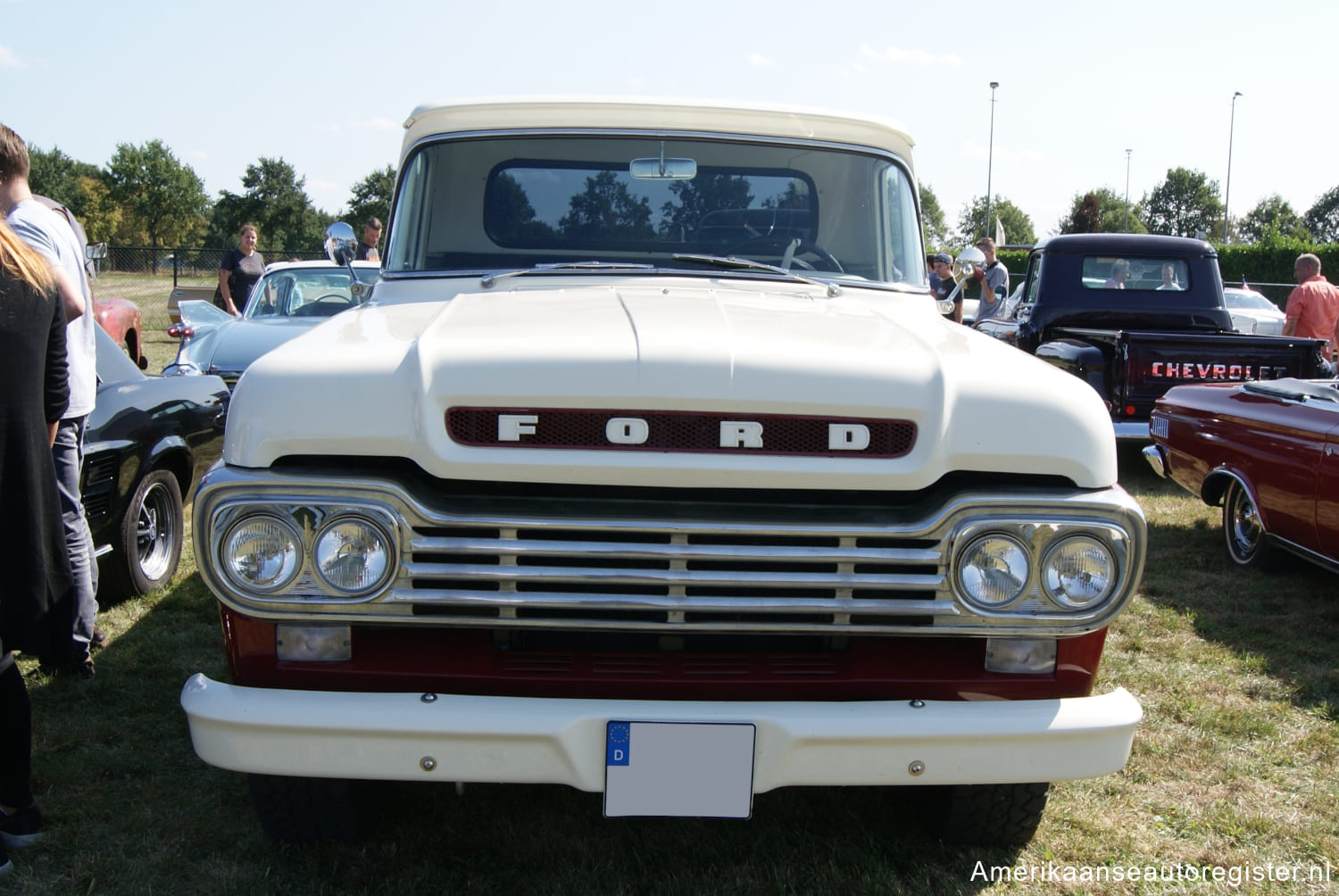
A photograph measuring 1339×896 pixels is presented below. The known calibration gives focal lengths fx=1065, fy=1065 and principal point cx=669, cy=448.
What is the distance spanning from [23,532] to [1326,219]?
111 meters

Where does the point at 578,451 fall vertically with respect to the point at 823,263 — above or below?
below

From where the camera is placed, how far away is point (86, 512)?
14.4 feet

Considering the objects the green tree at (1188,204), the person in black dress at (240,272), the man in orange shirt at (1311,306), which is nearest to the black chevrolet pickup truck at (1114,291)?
the man in orange shirt at (1311,306)

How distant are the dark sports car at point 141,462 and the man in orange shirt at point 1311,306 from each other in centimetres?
1020

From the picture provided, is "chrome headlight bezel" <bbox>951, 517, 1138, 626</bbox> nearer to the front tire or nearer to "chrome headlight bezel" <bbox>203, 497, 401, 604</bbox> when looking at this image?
"chrome headlight bezel" <bbox>203, 497, 401, 604</bbox>

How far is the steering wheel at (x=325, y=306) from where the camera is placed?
9688mm

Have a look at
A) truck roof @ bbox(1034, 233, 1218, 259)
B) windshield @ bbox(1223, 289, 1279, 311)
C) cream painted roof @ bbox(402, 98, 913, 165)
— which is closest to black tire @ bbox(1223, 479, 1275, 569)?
cream painted roof @ bbox(402, 98, 913, 165)

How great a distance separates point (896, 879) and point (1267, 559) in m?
4.04

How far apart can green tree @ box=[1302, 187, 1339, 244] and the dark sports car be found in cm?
10669

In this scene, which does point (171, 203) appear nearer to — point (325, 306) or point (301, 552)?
point (325, 306)

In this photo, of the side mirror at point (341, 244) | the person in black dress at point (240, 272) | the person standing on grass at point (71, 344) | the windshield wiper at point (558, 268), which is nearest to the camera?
the windshield wiper at point (558, 268)

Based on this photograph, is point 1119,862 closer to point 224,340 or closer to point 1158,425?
point 1158,425

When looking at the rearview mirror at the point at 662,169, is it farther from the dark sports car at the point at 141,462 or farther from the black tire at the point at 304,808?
the dark sports car at the point at 141,462

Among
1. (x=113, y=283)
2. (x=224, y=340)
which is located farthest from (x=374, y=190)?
(x=224, y=340)
